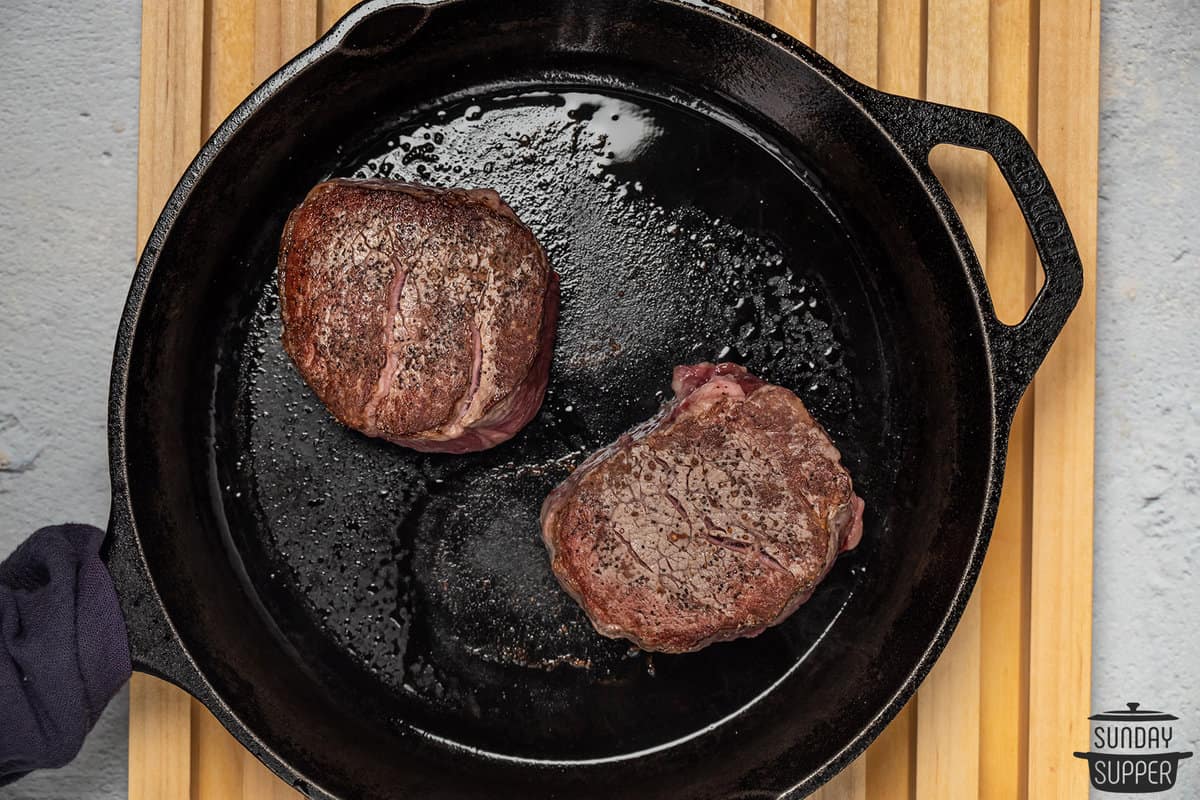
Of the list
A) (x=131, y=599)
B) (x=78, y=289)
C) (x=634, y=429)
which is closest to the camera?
(x=131, y=599)

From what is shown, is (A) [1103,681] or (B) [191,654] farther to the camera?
(A) [1103,681]

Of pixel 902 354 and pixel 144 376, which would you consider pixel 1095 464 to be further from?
pixel 144 376

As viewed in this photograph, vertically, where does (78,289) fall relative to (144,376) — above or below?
above

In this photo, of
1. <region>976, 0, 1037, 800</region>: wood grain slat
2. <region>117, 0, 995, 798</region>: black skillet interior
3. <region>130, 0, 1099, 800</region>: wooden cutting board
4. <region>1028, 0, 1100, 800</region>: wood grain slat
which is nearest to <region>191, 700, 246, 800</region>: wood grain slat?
<region>130, 0, 1099, 800</region>: wooden cutting board

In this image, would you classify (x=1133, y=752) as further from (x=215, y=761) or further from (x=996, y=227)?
(x=215, y=761)

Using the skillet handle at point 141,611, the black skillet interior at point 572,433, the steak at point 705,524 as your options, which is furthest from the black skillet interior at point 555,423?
the skillet handle at point 141,611

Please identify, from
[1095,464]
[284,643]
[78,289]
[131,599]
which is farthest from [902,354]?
[78,289]

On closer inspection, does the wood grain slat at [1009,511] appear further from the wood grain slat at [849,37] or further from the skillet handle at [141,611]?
the skillet handle at [141,611]
